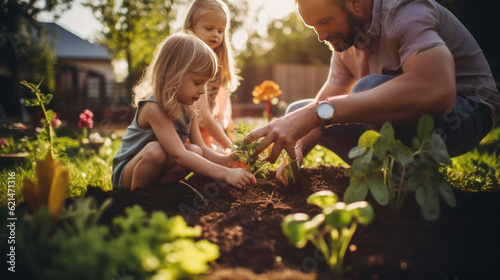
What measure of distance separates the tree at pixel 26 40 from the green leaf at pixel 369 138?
5.27 metres

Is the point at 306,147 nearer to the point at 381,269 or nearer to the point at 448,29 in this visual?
the point at 448,29

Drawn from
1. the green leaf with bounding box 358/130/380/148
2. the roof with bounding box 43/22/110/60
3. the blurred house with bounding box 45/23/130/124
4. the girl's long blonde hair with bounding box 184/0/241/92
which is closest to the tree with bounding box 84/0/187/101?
the blurred house with bounding box 45/23/130/124

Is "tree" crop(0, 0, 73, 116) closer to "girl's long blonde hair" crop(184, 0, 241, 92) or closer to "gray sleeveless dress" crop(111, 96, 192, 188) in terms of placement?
"girl's long blonde hair" crop(184, 0, 241, 92)

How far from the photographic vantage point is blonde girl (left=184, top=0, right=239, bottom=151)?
3.26m

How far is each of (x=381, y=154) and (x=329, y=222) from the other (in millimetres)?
515

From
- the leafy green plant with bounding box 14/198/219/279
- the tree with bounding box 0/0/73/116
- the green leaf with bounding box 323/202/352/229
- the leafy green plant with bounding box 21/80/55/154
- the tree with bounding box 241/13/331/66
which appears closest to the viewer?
the leafy green plant with bounding box 14/198/219/279

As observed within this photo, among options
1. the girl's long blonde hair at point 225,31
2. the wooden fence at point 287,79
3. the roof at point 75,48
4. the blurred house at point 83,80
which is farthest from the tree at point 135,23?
the roof at point 75,48

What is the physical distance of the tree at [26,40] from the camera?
504 centimetres

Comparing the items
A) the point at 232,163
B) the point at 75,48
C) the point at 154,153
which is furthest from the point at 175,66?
the point at 75,48

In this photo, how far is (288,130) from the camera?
1.74 m

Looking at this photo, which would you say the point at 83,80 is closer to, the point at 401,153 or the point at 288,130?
the point at 288,130

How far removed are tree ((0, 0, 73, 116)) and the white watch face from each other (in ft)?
16.1

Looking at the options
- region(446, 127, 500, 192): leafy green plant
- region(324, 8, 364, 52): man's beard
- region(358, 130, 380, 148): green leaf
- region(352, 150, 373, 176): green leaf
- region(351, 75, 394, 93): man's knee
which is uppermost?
region(324, 8, 364, 52): man's beard

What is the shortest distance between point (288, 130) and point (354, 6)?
2.93 ft
